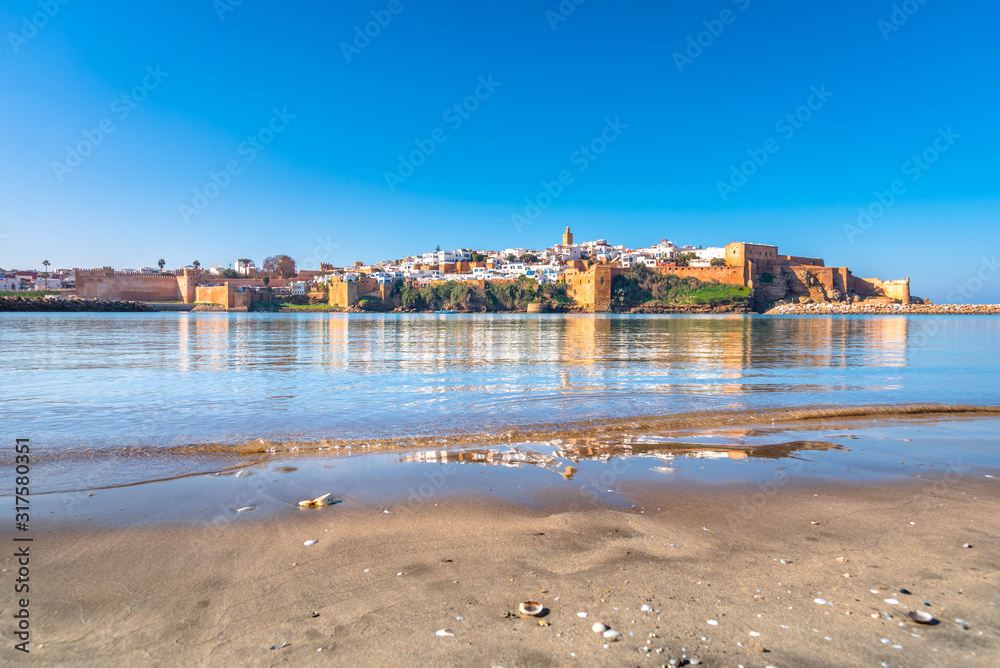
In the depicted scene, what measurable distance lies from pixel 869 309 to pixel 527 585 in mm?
102294

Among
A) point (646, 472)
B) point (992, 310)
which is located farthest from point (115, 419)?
point (992, 310)

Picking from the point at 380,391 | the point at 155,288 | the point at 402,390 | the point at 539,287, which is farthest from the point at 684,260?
the point at 380,391

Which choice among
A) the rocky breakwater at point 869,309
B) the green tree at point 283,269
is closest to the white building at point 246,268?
the green tree at point 283,269

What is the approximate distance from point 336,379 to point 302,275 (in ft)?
389

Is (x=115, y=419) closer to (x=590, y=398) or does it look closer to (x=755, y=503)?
(x=590, y=398)

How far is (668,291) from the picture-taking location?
314ft

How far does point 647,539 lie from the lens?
3.08 meters

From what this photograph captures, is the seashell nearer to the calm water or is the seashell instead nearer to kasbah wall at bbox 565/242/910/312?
the calm water

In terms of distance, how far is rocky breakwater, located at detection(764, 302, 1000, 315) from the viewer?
281ft

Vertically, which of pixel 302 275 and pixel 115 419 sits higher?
pixel 302 275

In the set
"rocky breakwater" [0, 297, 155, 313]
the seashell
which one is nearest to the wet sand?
the seashell

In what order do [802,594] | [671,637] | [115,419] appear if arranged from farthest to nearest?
[115,419]
[802,594]
[671,637]

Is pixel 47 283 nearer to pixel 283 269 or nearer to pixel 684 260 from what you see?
pixel 283 269

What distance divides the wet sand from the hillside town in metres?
89.1
